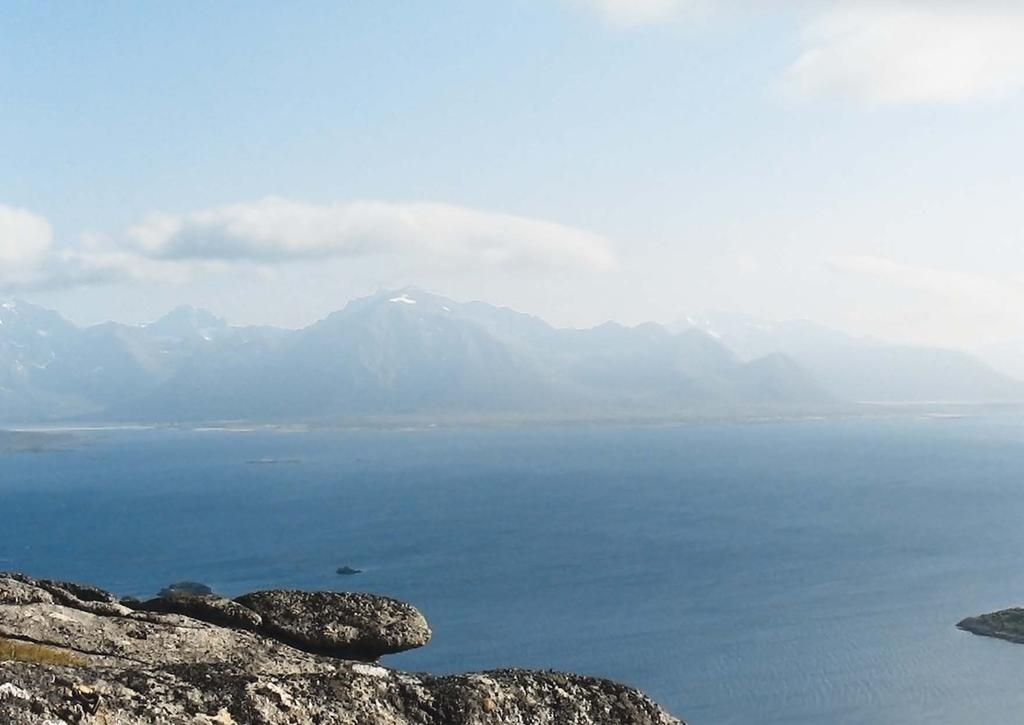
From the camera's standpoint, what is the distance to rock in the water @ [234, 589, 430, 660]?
20062 millimetres

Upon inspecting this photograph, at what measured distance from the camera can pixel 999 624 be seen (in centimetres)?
15150

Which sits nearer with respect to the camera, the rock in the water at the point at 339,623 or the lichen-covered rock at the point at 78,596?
the lichen-covered rock at the point at 78,596

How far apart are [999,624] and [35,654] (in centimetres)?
16242

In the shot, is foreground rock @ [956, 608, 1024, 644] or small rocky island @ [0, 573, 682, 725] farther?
foreground rock @ [956, 608, 1024, 644]

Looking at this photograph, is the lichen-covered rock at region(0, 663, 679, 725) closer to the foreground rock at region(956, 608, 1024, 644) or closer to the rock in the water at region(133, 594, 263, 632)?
the rock in the water at region(133, 594, 263, 632)

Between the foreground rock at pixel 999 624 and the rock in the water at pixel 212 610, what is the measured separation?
152m

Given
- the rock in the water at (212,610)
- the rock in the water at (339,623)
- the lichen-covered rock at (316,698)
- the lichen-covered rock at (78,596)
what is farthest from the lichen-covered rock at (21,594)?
the lichen-covered rock at (316,698)

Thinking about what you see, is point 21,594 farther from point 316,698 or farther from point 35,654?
point 316,698

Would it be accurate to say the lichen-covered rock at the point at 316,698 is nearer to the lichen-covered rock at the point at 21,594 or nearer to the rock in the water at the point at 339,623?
the rock in the water at the point at 339,623

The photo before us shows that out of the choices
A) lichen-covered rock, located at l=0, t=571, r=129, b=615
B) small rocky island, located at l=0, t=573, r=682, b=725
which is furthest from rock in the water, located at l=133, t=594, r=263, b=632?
lichen-covered rock, located at l=0, t=571, r=129, b=615

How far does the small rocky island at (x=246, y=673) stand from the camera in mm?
10289

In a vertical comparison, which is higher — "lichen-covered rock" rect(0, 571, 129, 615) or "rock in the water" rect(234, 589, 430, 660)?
"lichen-covered rock" rect(0, 571, 129, 615)

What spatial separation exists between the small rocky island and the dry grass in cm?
2

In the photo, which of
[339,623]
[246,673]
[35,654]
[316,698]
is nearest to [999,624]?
[339,623]
